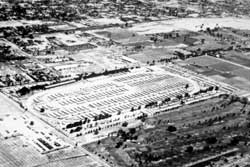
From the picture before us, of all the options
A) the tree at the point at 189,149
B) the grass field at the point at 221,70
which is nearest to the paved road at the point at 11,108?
the tree at the point at 189,149

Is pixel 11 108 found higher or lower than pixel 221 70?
higher

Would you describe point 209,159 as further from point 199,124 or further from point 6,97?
point 6,97

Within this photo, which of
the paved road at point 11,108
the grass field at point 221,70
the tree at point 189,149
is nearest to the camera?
the tree at point 189,149

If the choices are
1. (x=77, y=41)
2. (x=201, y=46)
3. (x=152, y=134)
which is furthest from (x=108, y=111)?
(x=201, y=46)

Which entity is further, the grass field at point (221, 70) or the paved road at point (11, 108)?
the grass field at point (221, 70)

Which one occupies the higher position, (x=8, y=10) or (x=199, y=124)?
(x=8, y=10)

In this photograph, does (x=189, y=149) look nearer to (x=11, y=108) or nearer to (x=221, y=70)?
(x=11, y=108)

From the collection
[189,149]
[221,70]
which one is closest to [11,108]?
[189,149]

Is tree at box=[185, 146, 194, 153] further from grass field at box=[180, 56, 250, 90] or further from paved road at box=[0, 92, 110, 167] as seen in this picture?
grass field at box=[180, 56, 250, 90]

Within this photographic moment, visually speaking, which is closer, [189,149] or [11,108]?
[189,149]

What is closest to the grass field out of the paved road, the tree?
the tree

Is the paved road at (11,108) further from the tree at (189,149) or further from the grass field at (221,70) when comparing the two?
the grass field at (221,70)
